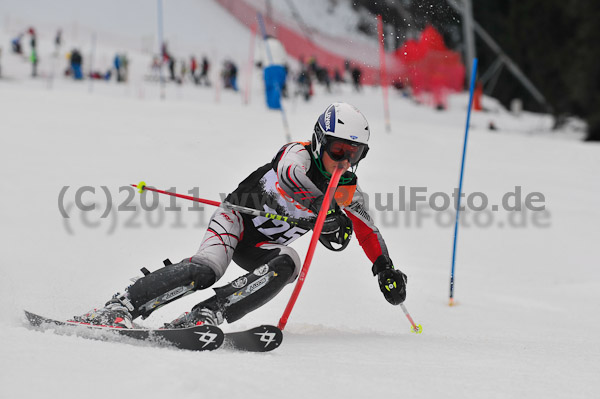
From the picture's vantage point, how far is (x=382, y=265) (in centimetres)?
429

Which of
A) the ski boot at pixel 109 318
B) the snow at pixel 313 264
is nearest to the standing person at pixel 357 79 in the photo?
the snow at pixel 313 264

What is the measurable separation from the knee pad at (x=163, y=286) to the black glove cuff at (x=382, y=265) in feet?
3.97

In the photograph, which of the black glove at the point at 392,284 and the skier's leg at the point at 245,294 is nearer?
the skier's leg at the point at 245,294

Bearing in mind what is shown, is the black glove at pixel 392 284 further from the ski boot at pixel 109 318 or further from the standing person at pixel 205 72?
the standing person at pixel 205 72

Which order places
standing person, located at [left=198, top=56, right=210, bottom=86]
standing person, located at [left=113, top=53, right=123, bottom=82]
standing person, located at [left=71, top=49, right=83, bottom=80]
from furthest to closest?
standing person, located at [left=198, top=56, right=210, bottom=86], standing person, located at [left=113, top=53, right=123, bottom=82], standing person, located at [left=71, top=49, right=83, bottom=80]

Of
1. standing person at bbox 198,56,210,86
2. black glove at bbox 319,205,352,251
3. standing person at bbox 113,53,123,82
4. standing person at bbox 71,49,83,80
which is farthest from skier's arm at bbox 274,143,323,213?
standing person at bbox 198,56,210,86

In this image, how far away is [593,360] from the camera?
3670mm

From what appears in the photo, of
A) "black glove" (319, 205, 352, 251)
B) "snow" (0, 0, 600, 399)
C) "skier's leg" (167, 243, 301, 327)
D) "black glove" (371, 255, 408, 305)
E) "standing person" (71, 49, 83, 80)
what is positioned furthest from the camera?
"standing person" (71, 49, 83, 80)

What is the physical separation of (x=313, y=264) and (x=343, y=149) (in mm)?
3470

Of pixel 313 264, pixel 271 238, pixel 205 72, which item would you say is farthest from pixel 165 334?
pixel 205 72

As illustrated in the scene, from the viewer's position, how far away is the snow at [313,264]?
8.67 feet

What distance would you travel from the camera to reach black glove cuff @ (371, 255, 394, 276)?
4.28 metres

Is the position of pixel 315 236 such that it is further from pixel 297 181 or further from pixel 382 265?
pixel 382 265

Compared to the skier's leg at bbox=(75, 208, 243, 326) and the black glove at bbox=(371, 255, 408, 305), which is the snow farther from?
the skier's leg at bbox=(75, 208, 243, 326)
